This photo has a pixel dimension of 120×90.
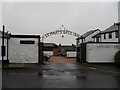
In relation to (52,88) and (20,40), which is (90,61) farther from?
(52,88)

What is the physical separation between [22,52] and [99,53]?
1105 centimetres

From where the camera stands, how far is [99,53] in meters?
26.7

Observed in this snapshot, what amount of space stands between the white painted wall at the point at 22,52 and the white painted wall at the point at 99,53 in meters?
7.74

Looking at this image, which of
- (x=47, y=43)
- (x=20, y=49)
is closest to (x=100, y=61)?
(x=20, y=49)

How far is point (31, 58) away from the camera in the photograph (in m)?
26.4

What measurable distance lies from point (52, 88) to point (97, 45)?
58.5 feet

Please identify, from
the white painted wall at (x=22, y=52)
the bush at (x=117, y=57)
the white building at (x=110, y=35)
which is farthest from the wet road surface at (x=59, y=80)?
the white building at (x=110, y=35)

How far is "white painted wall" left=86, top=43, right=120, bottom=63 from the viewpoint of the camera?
87.3 ft

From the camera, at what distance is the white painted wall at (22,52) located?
26250 mm

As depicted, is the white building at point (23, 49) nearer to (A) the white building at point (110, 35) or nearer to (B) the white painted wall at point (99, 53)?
(B) the white painted wall at point (99, 53)

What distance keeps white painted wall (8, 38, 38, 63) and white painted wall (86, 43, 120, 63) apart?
7.74 meters

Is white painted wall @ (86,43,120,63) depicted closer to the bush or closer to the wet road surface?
the bush

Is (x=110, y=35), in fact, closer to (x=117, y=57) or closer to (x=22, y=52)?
(x=117, y=57)

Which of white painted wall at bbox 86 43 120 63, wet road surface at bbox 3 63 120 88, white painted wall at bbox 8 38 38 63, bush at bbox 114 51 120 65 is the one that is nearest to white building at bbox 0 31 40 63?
white painted wall at bbox 8 38 38 63
